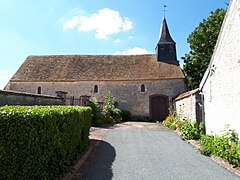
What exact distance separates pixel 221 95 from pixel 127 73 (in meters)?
17.1

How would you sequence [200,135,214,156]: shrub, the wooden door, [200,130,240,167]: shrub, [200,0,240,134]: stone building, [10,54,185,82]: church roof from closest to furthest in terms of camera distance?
[200,130,240,167]: shrub → [200,0,240,134]: stone building → [200,135,214,156]: shrub → the wooden door → [10,54,185,82]: church roof

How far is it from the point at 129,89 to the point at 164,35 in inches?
316

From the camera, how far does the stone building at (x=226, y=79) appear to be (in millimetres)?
7559

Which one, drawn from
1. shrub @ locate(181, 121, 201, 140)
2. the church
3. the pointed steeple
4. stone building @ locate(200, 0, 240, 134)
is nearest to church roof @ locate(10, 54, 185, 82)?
the church

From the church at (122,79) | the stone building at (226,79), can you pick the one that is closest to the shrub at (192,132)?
the stone building at (226,79)

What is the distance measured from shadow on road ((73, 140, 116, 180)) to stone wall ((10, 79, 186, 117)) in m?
15.5

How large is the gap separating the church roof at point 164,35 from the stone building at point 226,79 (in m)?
17.8

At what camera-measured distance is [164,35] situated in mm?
27703

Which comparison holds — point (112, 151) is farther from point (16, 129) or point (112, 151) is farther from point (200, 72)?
point (200, 72)

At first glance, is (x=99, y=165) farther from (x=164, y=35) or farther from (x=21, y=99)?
(x=164, y=35)

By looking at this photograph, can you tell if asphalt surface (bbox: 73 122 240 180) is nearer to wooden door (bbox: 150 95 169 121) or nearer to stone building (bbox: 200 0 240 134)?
stone building (bbox: 200 0 240 134)

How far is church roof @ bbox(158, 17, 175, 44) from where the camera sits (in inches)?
1073

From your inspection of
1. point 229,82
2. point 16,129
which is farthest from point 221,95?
point 16,129

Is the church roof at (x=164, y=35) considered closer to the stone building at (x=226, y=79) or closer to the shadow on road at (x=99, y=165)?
the stone building at (x=226, y=79)
